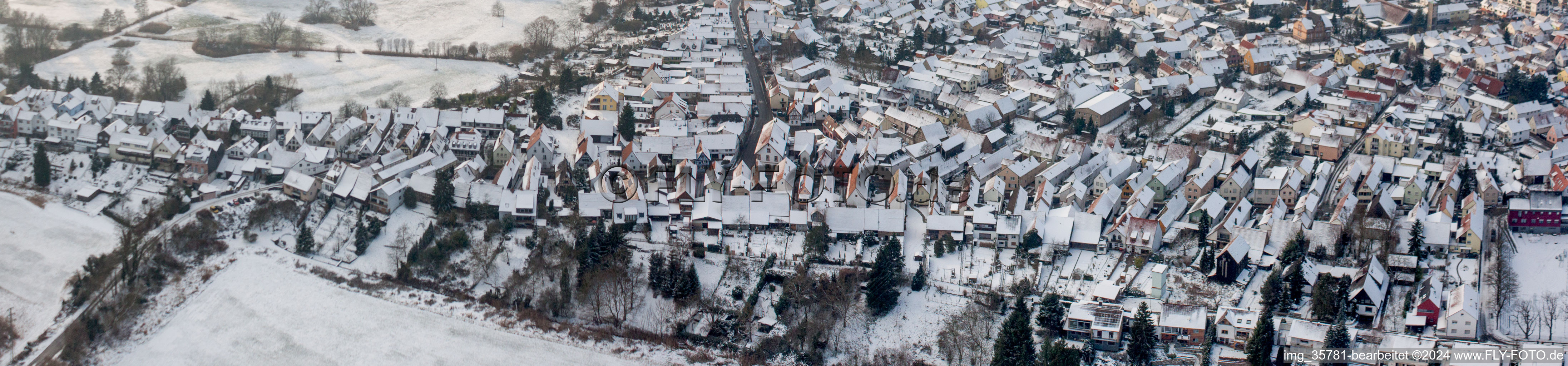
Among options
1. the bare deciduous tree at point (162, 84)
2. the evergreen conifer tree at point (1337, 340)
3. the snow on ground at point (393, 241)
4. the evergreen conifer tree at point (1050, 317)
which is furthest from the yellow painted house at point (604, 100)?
the evergreen conifer tree at point (1337, 340)

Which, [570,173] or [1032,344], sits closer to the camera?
[1032,344]

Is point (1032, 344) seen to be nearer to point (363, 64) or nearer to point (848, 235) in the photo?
point (848, 235)

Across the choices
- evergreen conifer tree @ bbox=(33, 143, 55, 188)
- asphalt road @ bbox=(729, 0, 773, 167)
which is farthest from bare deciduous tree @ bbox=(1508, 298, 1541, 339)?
evergreen conifer tree @ bbox=(33, 143, 55, 188)

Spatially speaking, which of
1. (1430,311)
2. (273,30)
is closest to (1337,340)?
(1430,311)

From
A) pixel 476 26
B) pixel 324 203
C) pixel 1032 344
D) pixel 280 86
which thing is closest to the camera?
pixel 1032 344

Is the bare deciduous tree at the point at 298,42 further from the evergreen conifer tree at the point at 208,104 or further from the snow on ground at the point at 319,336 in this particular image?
the snow on ground at the point at 319,336

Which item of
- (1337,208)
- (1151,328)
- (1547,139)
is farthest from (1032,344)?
(1547,139)

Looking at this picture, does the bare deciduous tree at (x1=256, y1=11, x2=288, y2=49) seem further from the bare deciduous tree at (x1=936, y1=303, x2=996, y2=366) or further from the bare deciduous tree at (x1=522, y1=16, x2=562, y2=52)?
the bare deciduous tree at (x1=936, y1=303, x2=996, y2=366)

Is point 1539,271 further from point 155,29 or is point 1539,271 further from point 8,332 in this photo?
point 155,29
